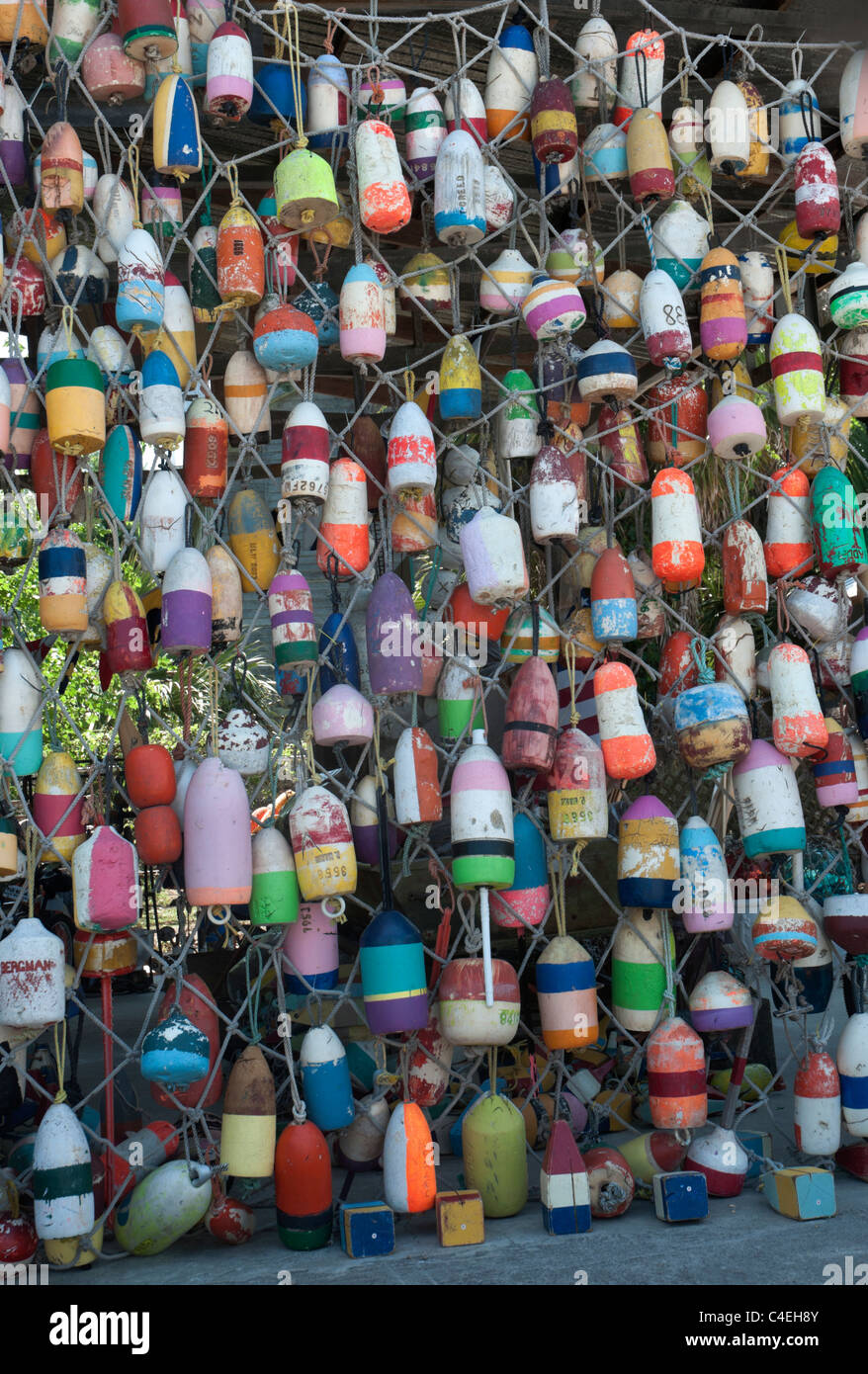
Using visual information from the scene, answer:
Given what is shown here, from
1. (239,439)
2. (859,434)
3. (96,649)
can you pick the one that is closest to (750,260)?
(239,439)

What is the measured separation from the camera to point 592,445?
12.0 ft

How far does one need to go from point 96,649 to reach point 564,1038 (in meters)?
1.44

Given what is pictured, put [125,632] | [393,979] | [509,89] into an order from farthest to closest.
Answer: [509,89], [125,632], [393,979]

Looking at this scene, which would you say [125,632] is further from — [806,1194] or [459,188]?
[806,1194]

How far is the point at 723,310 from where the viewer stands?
10.9 feet

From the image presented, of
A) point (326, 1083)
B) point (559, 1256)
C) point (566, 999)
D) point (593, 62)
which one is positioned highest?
point (593, 62)

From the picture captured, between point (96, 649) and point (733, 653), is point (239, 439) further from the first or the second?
point (733, 653)

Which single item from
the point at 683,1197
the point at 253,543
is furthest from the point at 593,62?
the point at 683,1197

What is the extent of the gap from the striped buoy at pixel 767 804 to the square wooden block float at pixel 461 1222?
1.08 metres

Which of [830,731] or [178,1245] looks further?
[830,731]

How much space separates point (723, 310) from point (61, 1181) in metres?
2.56

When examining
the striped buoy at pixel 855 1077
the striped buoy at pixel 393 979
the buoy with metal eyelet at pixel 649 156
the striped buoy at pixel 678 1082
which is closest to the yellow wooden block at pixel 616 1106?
the striped buoy at pixel 678 1082

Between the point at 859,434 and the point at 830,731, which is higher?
the point at 859,434

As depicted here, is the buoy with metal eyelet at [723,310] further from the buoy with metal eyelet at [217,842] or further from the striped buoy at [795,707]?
the buoy with metal eyelet at [217,842]
